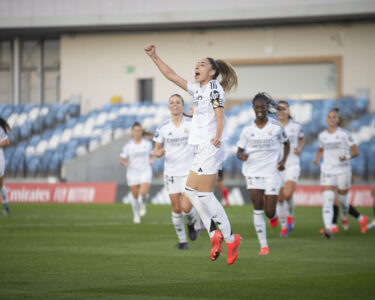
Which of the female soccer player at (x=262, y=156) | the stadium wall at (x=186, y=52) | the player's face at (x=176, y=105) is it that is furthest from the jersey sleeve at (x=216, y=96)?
Answer: the stadium wall at (x=186, y=52)

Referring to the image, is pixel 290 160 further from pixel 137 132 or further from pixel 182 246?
pixel 137 132

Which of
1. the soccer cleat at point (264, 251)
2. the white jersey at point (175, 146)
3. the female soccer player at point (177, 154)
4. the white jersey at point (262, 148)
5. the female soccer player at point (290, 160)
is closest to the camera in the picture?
the soccer cleat at point (264, 251)

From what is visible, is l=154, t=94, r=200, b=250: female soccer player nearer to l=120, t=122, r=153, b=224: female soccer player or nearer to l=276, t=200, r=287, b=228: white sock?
l=276, t=200, r=287, b=228: white sock

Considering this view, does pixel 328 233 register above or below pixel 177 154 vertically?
below

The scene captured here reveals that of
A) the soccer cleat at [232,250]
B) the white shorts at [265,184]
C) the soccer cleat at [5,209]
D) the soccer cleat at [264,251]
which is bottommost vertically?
the soccer cleat at [5,209]

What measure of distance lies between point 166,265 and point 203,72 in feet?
8.74

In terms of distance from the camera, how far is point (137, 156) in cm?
2025

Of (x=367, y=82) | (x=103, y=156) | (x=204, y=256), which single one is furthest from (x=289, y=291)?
(x=367, y=82)

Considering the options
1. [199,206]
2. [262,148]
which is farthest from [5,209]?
[199,206]

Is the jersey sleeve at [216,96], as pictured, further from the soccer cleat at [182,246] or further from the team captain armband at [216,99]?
the soccer cleat at [182,246]

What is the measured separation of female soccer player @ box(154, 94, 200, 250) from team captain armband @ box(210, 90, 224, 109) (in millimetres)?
3623

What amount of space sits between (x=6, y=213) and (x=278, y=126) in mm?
10216

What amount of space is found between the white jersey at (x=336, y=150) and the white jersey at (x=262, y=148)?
3.19m

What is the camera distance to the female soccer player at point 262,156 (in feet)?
40.6
